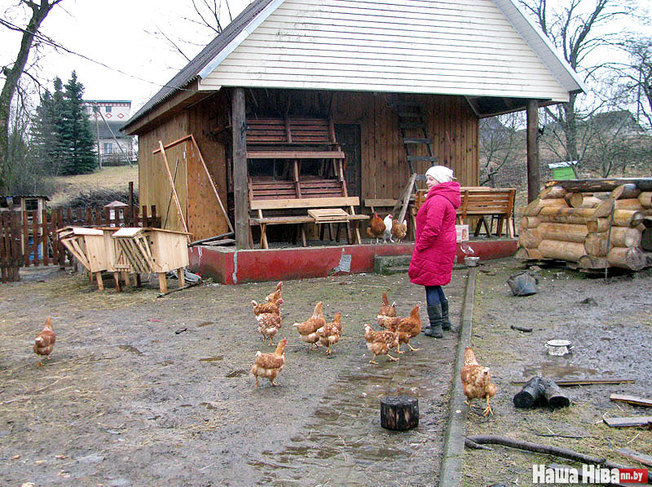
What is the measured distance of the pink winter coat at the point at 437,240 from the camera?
278 inches

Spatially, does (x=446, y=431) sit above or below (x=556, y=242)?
below

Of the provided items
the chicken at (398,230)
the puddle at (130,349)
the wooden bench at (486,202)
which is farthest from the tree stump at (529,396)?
the wooden bench at (486,202)

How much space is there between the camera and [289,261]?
12172 millimetres

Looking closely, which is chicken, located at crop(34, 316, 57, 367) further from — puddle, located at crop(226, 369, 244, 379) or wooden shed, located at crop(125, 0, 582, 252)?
wooden shed, located at crop(125, 0, 582, 252)

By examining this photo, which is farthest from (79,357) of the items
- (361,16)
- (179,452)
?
(361,16)

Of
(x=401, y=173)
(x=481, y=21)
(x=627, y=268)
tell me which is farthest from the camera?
(x=401, y=173)

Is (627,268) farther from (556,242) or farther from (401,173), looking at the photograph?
(401,173)

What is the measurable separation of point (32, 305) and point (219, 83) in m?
5.61

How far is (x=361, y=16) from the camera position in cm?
1323

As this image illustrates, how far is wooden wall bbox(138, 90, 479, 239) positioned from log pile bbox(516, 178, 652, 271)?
207 inches

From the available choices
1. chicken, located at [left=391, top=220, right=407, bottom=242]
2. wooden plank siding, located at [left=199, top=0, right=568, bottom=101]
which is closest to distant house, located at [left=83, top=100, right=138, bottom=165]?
wooden plank siding, located at [left=199, top=0, right=568, bottom=101]

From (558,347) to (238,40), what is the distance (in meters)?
8.83

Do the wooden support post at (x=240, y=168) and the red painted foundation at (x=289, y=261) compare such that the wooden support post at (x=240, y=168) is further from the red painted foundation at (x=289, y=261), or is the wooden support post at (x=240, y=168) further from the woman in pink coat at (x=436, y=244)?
the woman in pink coat at (x=436, y=244)

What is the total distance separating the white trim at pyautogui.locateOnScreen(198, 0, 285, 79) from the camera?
37.5ft
